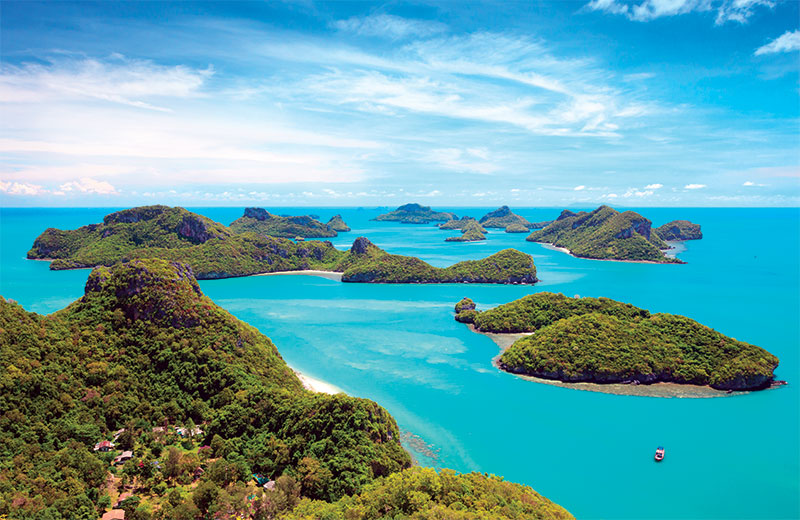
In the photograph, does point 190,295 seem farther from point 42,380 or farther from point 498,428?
point 498,428

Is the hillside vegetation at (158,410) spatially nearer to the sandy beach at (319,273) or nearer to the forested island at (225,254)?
the forested island at (225,254)

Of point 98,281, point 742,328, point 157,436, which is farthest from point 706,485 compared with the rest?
point 98,281

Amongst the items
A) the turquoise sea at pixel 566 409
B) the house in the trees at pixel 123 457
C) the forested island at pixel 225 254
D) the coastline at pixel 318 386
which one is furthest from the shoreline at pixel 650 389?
the forested island at pixel 225 254

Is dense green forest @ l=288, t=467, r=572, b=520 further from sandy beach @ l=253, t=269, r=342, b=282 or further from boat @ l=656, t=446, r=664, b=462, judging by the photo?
sandy beach @ l=253, t=269, r=342, b=282

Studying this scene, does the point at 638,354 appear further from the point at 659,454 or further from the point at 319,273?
the point at 319,273

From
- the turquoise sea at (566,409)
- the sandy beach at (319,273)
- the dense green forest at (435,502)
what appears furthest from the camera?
the sandy beach at (319,273)

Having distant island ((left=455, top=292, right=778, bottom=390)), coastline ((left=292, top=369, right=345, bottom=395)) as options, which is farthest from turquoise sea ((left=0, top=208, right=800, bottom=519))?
distant island ((left=455, top=292, right=778, bottom=390))
